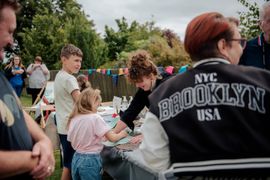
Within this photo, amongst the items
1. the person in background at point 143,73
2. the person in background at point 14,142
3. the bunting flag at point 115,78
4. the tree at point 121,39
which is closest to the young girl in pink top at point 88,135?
the person in background at point 143,73

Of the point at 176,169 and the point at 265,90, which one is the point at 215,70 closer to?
the point at 265,90

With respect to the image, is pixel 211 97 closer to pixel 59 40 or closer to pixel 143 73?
pixel 143 73

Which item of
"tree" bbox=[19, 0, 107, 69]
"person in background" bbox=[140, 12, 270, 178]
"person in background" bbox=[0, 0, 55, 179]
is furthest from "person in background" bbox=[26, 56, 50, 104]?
"person in background" bbox=[140, 12, 270, 178]

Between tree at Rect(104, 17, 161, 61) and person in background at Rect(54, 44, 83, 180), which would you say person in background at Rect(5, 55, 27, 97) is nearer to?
person in background at Rect(54, 44, 83, 180)

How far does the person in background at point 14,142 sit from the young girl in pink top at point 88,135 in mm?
1759

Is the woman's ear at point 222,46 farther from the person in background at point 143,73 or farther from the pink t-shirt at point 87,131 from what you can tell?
the pink t-shirt at point 87,131

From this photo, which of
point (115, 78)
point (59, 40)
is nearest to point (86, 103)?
point (115, 78)

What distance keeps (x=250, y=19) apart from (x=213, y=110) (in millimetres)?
4459

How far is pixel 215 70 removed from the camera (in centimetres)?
151

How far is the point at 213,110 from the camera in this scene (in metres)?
1.46

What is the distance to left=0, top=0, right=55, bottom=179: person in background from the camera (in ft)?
4.28

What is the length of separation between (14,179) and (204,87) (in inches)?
32.6

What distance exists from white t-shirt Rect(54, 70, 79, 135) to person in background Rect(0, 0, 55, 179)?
7.20 feet

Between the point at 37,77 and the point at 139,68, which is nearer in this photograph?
the point at 139,68
